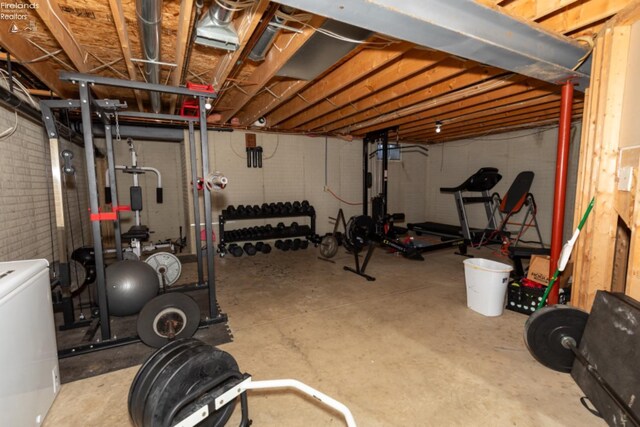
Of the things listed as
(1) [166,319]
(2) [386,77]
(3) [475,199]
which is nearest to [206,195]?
(1) [166,319]

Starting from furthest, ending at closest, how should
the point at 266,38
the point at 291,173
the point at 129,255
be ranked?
1. the point at 291,173
2. the point at 129,255
3. the point at 266,38

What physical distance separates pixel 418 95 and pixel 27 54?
14.1ft

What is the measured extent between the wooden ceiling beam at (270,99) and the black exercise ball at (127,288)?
2689 millimetres

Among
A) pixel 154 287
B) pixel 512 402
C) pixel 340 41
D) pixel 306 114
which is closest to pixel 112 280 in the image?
pixel 154 287

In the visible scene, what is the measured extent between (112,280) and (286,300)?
5.87 feet

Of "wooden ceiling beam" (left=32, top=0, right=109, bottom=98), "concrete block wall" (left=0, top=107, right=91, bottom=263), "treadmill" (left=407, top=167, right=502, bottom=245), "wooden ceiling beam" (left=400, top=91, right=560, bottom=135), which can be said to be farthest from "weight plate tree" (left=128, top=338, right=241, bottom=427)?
"treadmill" (left=407, top=167, right=502, bottom=245)

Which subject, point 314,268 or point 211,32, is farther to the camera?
point 314,268

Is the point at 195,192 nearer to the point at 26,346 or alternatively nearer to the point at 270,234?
the point at 26,346

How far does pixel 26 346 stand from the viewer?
1492mm

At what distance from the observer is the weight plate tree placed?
1.28m

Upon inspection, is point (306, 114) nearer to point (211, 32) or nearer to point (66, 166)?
point (211, 32)

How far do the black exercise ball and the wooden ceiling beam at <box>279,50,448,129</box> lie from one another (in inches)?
130

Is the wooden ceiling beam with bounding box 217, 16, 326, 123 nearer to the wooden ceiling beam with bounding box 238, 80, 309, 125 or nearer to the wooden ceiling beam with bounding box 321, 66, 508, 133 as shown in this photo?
the wooden ceiling beam with bounding box 238, 80, 309, 125

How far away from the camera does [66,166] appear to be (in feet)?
9.06
